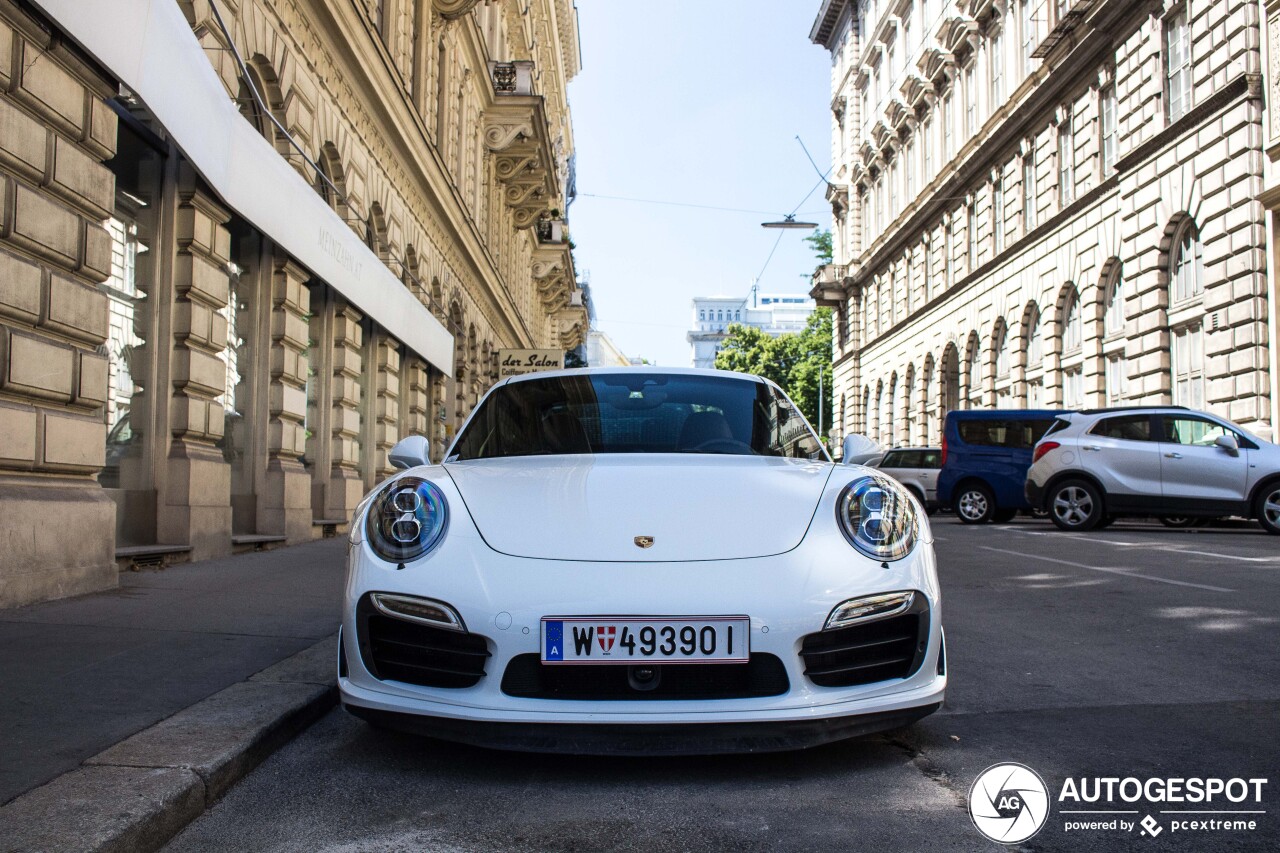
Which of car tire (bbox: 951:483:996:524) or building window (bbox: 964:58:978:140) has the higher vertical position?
building window (bbox: 964:58:978:140)

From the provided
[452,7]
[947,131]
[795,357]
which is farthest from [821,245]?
[452,7]

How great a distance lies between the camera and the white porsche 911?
314 cm

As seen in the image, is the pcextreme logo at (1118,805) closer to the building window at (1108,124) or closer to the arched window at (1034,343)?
the building window at (1108,124)

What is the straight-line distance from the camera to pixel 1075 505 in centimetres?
1551

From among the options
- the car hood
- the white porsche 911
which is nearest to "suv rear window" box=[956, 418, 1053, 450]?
the car hood

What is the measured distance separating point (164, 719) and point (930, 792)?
234 centimetres

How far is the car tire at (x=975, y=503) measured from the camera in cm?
1944

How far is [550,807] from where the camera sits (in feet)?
9.78

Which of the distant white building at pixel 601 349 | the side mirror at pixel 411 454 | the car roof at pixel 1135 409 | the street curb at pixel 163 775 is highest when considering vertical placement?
the distant white building at pixel 601 349

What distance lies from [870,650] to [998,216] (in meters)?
32.2

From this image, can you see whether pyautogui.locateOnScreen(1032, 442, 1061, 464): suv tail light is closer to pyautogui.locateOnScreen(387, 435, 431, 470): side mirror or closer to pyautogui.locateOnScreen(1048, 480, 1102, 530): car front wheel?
pyautogui.locateOnScreen(1048, 480, 1102, 530): car front wheel

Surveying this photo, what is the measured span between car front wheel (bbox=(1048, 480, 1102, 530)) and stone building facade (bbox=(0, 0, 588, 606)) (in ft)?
31.2

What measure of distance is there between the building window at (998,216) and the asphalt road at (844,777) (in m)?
29.1

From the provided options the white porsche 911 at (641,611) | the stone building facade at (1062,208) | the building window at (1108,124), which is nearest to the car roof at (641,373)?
the white porsche 911 at (641,611)
